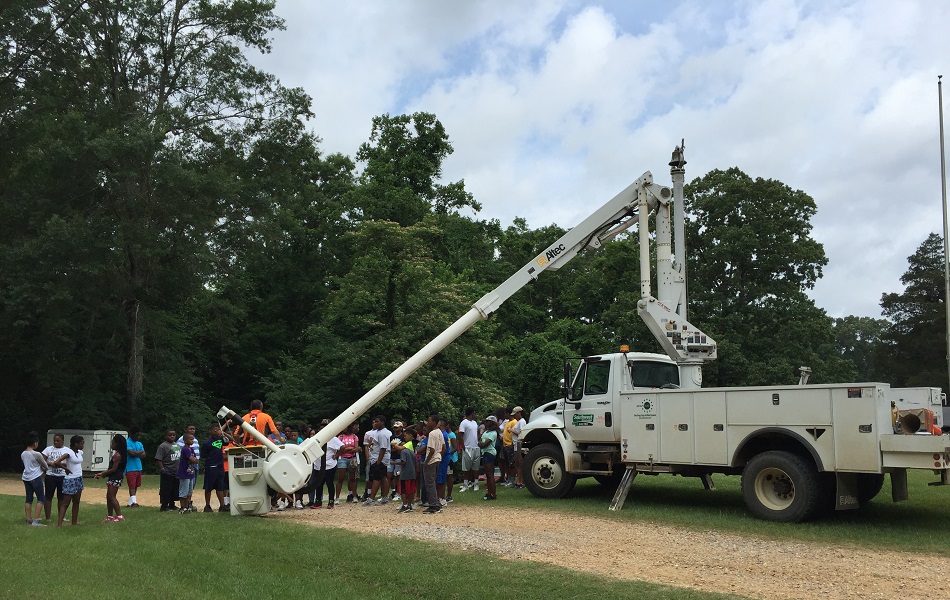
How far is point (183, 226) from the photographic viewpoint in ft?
97.3

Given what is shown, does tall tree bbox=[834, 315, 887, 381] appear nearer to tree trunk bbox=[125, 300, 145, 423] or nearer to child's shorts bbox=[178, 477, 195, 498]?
tree trunk bbox=[125, 300, 145, 423]

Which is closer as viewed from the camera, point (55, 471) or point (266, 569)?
point (266, 569)

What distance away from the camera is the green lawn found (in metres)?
8.28

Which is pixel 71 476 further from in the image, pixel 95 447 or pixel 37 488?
pixel 95 447

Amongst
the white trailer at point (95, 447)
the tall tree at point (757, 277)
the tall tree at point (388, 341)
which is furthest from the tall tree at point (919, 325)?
the white trailer at point (95, 447)

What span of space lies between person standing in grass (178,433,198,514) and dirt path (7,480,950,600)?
200cm

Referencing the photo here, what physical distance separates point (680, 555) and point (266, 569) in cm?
505

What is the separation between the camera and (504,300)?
15.8 metres


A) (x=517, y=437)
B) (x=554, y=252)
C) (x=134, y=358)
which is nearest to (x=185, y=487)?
(x=517, y=437)

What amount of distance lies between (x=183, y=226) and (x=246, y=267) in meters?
5.27

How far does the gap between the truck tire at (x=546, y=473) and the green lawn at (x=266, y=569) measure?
5.26 m

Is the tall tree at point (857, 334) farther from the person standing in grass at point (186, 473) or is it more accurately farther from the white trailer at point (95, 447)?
the person standing in grass at point (186, 473)

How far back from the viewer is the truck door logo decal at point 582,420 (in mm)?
15867

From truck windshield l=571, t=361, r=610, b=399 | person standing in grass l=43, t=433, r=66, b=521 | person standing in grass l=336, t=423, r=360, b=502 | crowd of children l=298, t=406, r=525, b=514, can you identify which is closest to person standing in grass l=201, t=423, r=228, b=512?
crowd of children l=298, t=406, r=525, b=514
